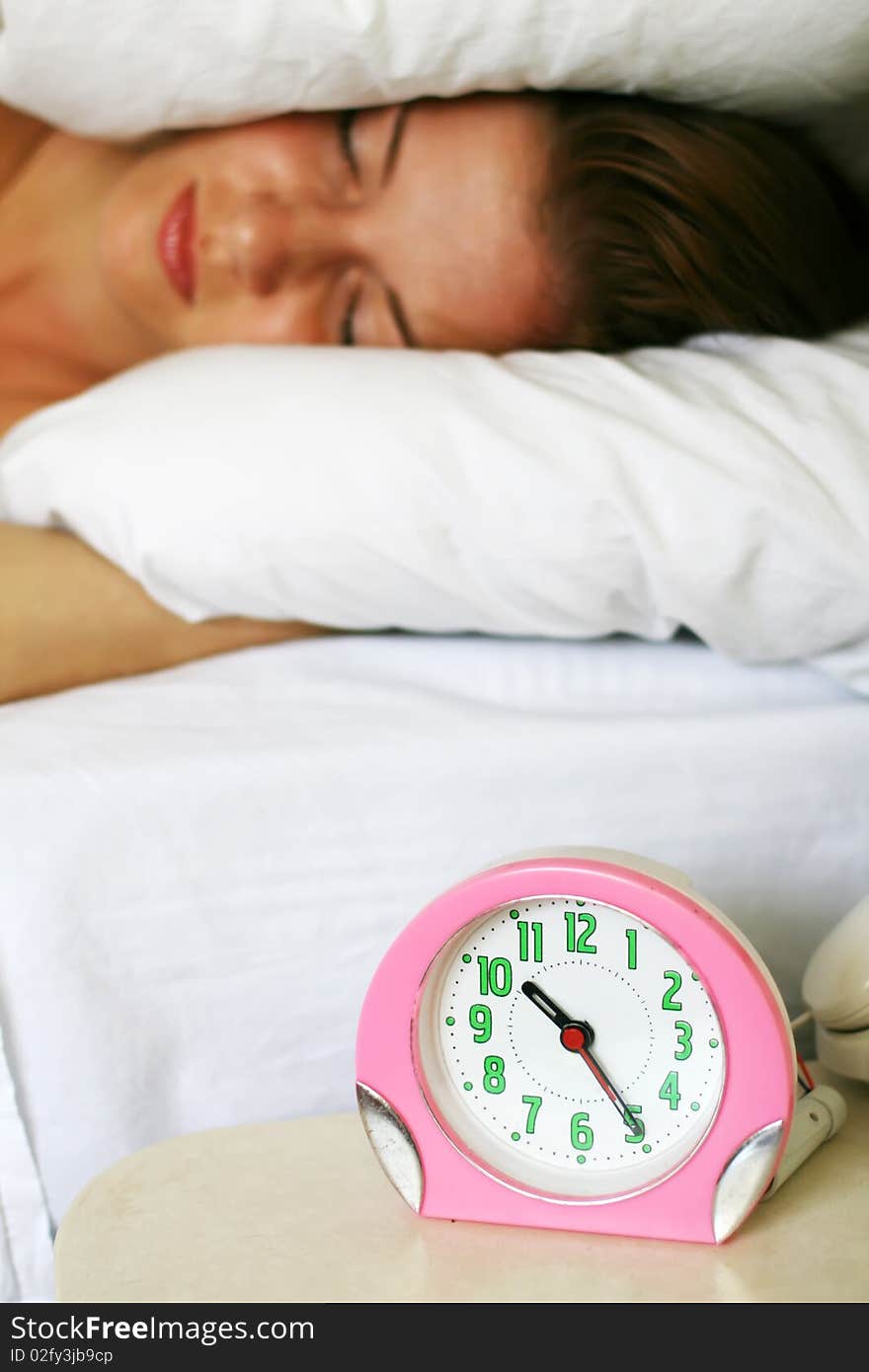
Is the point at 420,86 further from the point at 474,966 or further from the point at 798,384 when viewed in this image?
the point at 474,966

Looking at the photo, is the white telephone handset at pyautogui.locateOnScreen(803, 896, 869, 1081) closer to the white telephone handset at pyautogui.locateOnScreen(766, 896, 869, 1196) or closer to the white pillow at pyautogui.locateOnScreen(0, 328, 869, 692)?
the white telephone handset at pyautogui.locateOnScreen(766, 896, 869, 1196)

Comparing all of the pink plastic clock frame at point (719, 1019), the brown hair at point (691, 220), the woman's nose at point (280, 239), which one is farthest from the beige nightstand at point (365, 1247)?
the woman's nose at point (280, 239)

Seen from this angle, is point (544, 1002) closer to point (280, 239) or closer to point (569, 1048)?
point (569, 1048)

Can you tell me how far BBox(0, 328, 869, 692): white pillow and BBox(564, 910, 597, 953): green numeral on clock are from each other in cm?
26

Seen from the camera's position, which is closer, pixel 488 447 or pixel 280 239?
pixel 488 447

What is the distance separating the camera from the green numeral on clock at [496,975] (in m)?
0.61

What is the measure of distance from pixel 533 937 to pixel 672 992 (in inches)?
2.8

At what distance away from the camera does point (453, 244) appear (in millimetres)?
1039

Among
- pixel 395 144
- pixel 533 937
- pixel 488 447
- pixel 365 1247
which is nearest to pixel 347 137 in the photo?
pixel 395 144

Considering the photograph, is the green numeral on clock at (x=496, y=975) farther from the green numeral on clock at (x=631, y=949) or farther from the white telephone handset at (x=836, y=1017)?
the white telephone handset at (x=836, y=1017)

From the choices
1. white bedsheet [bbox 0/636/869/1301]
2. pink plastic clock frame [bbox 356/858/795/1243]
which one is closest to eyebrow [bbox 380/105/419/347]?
white bedsheet [bbox 0/636/869/1301]

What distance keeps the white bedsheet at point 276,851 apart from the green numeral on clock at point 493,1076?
16 cm

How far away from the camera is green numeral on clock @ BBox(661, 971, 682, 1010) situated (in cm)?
59
